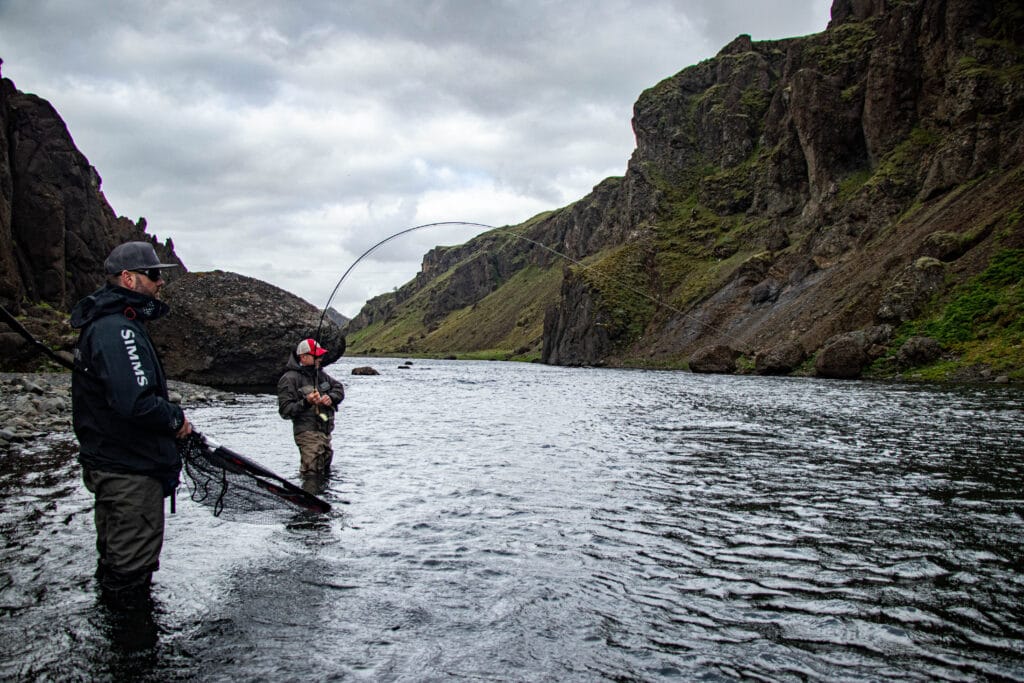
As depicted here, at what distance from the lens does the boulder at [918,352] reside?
34156mm

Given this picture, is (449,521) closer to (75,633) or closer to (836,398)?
(75,633)

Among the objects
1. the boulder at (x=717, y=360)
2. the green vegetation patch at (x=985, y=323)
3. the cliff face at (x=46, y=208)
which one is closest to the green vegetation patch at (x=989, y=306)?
the green vegetation patch at (x=985, y=323)

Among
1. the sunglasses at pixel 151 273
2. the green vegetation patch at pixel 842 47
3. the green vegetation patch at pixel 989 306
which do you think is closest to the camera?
the sunglasses at pixel 151 273

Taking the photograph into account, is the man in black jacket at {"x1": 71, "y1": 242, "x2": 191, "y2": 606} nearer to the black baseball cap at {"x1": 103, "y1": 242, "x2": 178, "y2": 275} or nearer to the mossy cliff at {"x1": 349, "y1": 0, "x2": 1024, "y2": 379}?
the black baseball cap at {"x1": 103, "y1": 242, "x2": 178, "y2": 275}

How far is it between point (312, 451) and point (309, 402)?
105cm

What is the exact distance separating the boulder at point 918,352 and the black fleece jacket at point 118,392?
37.8 metres

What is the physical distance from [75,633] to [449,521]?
455 cm

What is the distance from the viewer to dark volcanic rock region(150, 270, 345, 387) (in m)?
31.8

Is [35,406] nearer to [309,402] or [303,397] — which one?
[303,397]

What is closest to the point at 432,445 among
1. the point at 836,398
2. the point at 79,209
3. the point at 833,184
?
the point at 836,398

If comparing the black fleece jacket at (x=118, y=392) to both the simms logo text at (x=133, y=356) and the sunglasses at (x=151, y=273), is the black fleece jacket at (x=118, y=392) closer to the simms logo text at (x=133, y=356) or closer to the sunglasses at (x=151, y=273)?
the simms logo text at (x=133, y=356)

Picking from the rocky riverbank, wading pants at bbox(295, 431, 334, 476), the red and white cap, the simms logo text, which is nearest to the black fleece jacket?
the simms logo text

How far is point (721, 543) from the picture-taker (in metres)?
7.62

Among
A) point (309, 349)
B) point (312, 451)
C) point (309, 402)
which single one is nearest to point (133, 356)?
point (309, 402)
